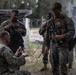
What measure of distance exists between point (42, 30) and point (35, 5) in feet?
116

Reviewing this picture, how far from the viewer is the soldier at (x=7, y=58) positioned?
532cm

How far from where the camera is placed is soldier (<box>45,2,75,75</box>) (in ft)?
23.5

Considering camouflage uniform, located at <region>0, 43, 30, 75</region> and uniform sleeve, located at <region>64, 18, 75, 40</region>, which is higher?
uniform sleeve, located at <region>64, 18, 75, 40</region>

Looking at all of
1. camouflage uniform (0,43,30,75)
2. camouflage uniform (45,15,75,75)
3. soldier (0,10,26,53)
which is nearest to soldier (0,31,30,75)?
camouflage uniform (0,43,30,75)

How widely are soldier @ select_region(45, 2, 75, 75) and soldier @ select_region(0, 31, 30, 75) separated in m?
1.80

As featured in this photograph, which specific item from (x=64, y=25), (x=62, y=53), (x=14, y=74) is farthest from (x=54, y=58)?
(x=14, y=74)

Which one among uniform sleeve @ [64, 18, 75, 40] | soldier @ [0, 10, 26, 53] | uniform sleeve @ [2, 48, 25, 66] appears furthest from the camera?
soldier @ [0, 10, 26, 53]

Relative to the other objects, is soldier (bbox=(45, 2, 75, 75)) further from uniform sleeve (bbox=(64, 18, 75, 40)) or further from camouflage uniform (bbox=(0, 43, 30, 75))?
camouflage uniform (bbox=(0, 43, 30, 75))

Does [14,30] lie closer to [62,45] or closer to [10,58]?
[62,45]

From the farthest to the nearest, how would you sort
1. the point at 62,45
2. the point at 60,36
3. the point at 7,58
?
the point at 62,45
the point at 60,36
the point at 7,58

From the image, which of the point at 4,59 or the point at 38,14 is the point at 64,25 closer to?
the point at 4,59

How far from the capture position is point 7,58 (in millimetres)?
5301

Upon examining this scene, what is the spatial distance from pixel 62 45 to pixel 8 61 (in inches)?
89.2

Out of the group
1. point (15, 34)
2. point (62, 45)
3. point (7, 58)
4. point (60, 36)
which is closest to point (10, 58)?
point (7, 58)
